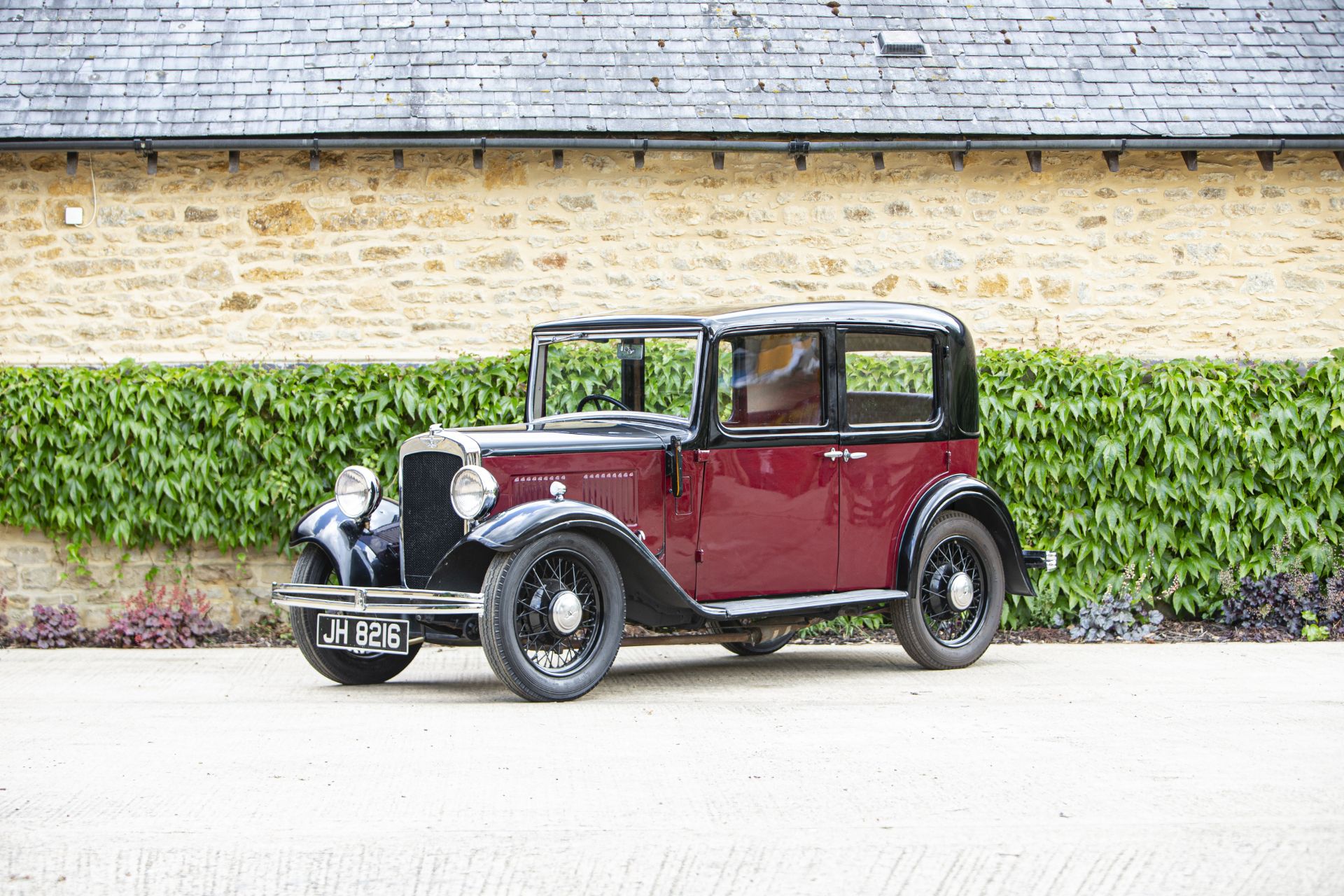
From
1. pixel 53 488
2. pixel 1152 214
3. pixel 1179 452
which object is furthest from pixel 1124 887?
pixel 1152 214

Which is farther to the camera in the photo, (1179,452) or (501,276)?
(501,276)

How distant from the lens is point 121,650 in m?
9.19

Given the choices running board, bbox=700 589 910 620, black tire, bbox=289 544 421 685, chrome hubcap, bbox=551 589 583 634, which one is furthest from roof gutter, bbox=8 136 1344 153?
chrome hubcap, bbox=551 589 583 634

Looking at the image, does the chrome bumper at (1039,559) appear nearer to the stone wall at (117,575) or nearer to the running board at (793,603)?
the running board at (793,603)

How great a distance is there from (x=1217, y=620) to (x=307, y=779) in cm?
659

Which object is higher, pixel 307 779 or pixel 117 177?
pixel 117 177

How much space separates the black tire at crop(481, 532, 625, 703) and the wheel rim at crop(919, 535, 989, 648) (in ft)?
6.17

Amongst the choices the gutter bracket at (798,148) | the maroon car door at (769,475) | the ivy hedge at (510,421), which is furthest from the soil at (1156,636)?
the gutter bracket at (798,148)

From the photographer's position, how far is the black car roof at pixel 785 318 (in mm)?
7422

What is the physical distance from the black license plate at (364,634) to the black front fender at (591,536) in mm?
261

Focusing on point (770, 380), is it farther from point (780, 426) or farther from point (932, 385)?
point (932, 385)

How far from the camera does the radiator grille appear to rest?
6.96m

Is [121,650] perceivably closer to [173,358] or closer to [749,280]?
[173,358]

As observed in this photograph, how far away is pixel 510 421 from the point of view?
9375 millimetres
